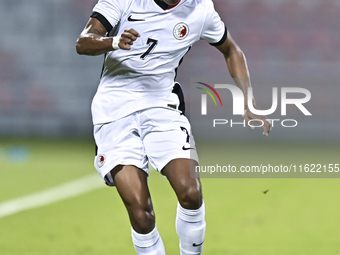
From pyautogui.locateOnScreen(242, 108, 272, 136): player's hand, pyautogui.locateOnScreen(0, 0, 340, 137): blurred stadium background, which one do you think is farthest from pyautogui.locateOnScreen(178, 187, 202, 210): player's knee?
pyautogui.locateOnScreen(0, 0, 340, 137): blurred stadium background

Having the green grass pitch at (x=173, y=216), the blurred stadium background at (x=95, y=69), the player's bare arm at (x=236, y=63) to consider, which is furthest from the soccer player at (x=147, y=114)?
the blurred stadium background at (x=95, y=69)

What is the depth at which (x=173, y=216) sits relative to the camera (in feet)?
16.1

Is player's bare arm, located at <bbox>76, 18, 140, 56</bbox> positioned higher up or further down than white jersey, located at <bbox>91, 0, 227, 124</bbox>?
higher up

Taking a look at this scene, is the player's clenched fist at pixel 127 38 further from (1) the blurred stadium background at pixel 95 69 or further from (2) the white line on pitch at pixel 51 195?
(1) the blurred stadium background at pixel 95 69

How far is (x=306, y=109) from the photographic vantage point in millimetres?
8789

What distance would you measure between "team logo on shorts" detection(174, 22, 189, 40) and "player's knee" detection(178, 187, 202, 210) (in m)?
0.97

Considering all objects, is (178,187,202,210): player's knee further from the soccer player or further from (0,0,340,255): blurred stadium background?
(0,0,340,255): blurred stadium background

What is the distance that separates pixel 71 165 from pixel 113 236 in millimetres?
3182

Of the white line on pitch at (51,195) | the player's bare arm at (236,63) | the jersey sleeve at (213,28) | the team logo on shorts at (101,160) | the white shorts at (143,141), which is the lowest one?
the white line on pitch at (51,195)

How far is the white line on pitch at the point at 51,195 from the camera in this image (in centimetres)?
521

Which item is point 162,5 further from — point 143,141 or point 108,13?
point 143,141

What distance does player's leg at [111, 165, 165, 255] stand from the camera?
10.0 feet

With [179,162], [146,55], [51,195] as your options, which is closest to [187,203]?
[179,162]

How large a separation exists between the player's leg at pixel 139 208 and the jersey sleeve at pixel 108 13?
2.84 ft
